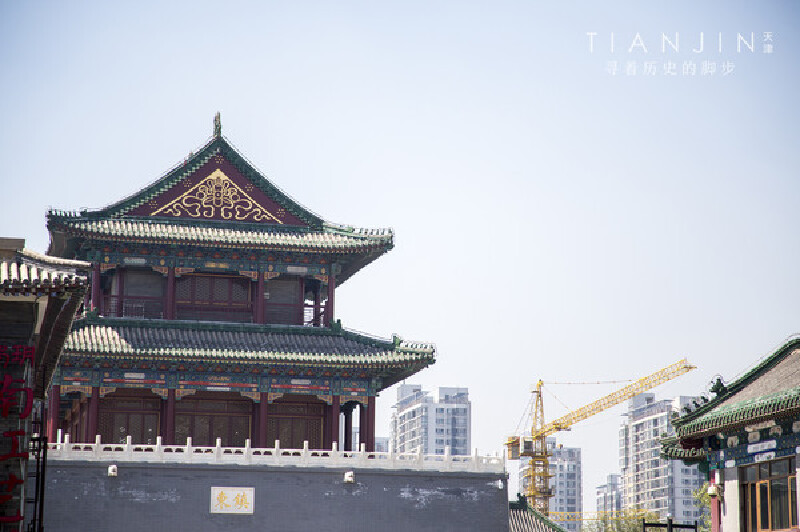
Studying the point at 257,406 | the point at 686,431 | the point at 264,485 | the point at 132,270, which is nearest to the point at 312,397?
the point at 257,406

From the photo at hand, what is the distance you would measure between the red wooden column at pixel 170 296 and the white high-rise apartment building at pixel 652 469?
4266 inches

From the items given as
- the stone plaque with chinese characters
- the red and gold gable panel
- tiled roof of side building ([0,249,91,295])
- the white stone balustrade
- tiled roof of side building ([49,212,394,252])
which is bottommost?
the stone plaque with chinese characters

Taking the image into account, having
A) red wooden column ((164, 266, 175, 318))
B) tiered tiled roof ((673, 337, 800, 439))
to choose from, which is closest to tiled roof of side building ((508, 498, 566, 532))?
red wooden column ((164, 266, 175, 318))

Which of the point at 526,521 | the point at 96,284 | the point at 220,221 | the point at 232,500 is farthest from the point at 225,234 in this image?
the point at 526,521

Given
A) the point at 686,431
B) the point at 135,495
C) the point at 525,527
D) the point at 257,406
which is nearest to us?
the point at 686,431

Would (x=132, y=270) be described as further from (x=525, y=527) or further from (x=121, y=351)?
(x=525, y=527)

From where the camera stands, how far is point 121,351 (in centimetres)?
4722

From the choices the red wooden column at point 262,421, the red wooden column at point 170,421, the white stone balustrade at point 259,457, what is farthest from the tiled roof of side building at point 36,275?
the red wooden column at point 262,421

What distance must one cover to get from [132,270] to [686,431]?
83.0 ft

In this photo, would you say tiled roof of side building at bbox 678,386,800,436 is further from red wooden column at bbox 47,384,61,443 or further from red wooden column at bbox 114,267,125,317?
red wooden column at bbox 114,267,125,317

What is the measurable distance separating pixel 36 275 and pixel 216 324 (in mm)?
21946

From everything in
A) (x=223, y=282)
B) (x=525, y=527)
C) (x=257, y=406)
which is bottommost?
(x=525, y=527)

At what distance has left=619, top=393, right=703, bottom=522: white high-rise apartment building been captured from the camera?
512ft

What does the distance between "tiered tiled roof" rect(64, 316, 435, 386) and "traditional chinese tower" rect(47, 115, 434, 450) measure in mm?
50
